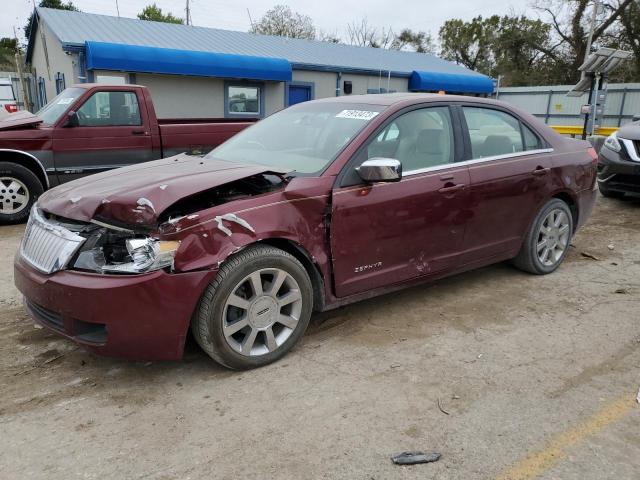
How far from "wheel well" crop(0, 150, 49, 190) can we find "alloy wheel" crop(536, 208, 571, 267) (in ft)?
20.8

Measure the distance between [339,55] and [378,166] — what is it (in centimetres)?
1829

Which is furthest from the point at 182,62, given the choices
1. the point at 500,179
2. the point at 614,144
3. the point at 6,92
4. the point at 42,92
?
the point at 500,179

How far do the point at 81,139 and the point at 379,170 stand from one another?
18.1ft

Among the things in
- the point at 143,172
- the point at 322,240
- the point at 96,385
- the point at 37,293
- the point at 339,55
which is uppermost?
the point at 339,55

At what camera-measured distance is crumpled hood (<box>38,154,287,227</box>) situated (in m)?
2.91

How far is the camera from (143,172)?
3598mm

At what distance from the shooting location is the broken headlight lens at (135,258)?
282cm

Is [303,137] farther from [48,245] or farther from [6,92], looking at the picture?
[6,92]

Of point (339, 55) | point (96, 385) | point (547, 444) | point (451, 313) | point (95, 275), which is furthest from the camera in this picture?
point (339, 55)

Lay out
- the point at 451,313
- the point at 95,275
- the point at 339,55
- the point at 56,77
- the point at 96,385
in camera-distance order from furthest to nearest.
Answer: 1. the point at 339,55
2. the point at 56,77
3. the point at 451,313
4. the point at 96,385
5. the point at 95,275

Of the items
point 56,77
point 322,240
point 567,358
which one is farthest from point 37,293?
point 56,77

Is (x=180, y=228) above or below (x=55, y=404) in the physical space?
above

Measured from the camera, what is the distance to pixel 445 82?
20688 millimetres

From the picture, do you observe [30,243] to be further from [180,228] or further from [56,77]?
[56,77]
